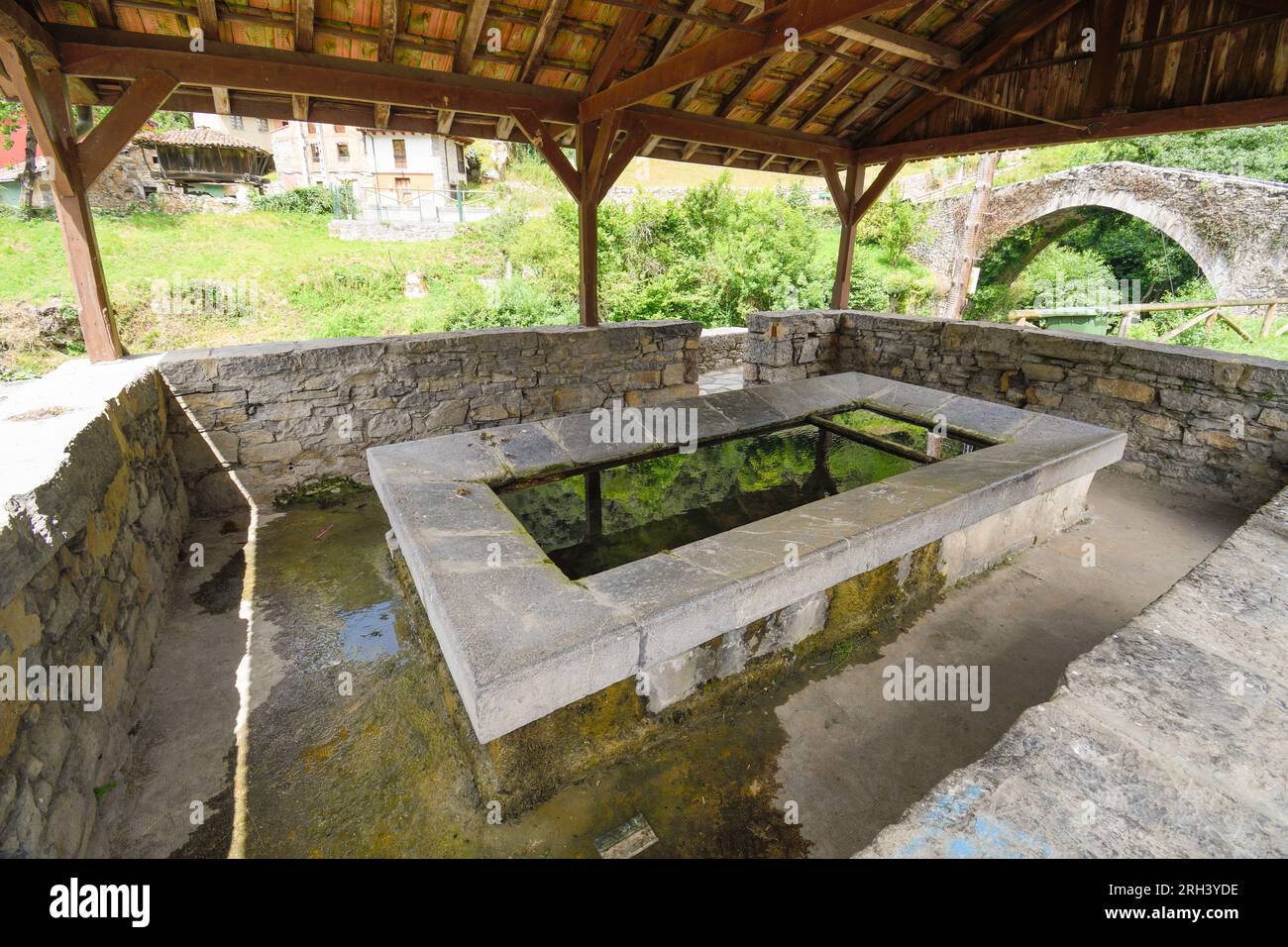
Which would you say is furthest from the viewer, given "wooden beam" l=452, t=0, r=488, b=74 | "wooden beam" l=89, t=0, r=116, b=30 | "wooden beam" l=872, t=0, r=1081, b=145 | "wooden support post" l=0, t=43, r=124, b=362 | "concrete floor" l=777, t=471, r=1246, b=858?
"wooden beam" l=872, t=0, r=1081, b=145

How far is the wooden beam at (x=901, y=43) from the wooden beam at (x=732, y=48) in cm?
105

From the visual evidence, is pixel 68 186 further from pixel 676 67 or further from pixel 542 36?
pixel 676 67

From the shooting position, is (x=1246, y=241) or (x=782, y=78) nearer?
(x=782, y=78)

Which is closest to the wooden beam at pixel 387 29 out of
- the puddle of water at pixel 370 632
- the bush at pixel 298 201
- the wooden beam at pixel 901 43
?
the wooden beam at pixel 901 43

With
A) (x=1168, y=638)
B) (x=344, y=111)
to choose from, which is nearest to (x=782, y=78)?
(x=344, y=111)

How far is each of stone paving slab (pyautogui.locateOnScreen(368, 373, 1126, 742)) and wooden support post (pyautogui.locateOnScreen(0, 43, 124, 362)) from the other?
2353 millimetres

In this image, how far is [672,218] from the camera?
1280cm

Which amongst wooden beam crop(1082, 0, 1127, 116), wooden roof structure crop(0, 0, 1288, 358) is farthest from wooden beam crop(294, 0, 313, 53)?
wooden beam crop(1082, 0, 1127, 116)

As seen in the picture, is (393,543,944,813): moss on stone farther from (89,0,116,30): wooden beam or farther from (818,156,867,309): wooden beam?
(818,156,867,309): wooden beam

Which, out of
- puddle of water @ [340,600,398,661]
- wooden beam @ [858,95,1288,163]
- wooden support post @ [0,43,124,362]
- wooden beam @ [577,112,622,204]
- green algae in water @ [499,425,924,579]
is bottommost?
puddle of water @ [340,600,398,661]

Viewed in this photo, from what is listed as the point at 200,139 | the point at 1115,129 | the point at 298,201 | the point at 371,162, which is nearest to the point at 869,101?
the point at 1115,129

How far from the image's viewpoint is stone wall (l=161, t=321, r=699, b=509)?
3.97 meters
